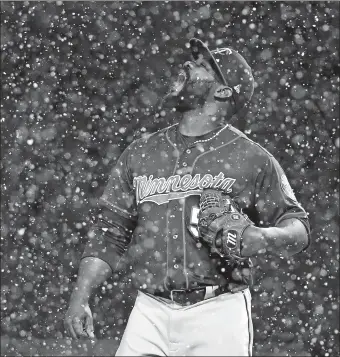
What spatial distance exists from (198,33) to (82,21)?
627 millimetres

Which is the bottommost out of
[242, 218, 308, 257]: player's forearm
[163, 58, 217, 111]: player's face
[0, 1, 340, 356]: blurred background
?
[0, 1, 340, 356]: blurred background

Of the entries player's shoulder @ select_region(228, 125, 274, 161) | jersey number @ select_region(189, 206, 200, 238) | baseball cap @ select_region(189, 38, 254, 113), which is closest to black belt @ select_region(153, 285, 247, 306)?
jersey number @ select_region(189, 206, 200, 238)

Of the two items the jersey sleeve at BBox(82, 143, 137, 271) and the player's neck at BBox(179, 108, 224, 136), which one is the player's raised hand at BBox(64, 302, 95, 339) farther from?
the player's neck at BBox(179, 108, 224, 136)

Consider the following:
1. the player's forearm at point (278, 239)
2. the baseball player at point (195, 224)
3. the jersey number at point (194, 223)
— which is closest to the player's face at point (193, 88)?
the baseball player at point (195, 224)

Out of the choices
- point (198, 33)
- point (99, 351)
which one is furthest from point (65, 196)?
point (198, 33)

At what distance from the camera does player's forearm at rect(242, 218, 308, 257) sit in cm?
176

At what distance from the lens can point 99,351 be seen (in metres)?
3.03

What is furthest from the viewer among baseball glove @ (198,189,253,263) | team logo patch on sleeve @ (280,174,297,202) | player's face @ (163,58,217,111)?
player's face @ (163,58,217,111)

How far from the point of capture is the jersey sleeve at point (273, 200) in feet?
6.42

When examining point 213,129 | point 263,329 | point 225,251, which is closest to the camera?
point 225,251

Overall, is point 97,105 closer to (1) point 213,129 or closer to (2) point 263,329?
(1) point 213,129

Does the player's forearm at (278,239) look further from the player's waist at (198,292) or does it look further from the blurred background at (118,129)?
the blurred background at (118,129)

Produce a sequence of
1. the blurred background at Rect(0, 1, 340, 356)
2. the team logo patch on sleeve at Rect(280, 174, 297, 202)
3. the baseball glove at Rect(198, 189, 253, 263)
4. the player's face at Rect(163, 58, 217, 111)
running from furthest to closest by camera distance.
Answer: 1. the blurred background at Rect(0, 1, 340, 356)
2. the player's face at Rect(163, 58, 217, 111)
3. the team logo patch on sleeve at Rect(280, 174, 297, 202)
4. the baseball glove at Rect(198, 189, 253, 263)

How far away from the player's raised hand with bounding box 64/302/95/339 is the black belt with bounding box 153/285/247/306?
30 cm
